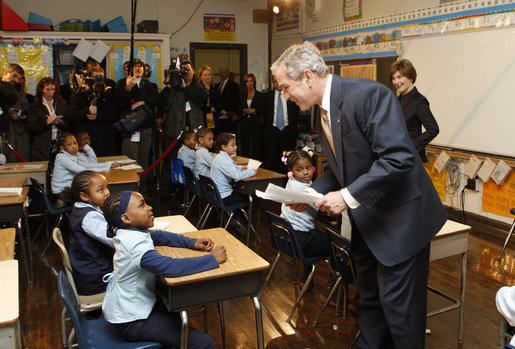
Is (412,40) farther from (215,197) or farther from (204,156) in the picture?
(215,197)

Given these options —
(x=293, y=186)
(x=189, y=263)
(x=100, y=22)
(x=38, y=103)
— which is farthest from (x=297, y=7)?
(x=189, y=263)

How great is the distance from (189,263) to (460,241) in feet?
5.19

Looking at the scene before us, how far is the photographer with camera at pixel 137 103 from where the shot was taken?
654cm

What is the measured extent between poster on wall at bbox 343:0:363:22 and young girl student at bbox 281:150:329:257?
3919 mm

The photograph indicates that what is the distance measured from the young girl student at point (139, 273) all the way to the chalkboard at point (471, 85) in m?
3.85

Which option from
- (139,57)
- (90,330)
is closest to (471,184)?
(90,330)

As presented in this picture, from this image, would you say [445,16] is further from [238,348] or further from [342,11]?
[238,348]

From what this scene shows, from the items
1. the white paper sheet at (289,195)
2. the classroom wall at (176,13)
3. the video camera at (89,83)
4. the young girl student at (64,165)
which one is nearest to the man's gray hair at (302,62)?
the white paper sheet at (289,195)

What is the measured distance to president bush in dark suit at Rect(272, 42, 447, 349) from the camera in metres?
1.78

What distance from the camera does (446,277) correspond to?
385cm

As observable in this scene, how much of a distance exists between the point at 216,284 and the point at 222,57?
7.63 metres

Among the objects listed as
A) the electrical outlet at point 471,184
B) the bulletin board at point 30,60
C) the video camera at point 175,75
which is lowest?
the electrical outlet at point 471,184

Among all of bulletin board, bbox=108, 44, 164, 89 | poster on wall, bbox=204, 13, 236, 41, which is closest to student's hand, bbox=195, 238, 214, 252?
bulletin board, bbox=108, 44, 164, 89

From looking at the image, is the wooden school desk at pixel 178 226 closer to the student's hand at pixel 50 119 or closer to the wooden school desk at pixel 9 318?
the wooden school desk at pixel 9 318
